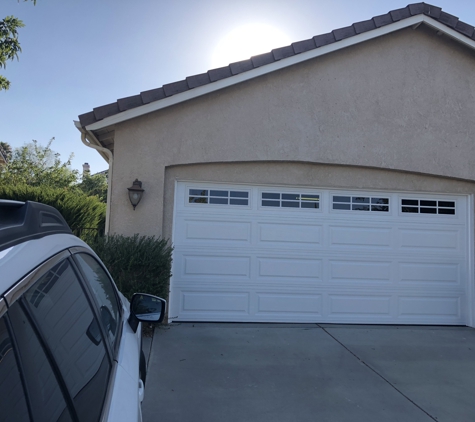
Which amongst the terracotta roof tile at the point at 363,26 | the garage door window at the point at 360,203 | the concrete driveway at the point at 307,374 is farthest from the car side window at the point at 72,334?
the terracotta roof tile at the point at 363,26

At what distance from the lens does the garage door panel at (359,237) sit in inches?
278

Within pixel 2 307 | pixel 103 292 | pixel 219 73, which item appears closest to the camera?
pixel 2 307

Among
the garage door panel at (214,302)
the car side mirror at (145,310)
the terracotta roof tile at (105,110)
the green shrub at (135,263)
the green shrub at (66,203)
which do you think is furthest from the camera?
the green shrub at (66,203)

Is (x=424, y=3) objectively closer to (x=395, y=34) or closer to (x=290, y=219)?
(x=395, y=34)

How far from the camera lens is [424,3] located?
23.3ft

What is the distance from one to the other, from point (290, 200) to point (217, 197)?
1225 mm

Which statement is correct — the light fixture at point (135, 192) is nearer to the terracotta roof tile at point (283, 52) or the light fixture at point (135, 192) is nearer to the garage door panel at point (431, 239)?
the terracotta roof tile at point (283, 52)

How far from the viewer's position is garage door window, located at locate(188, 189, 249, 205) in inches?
270

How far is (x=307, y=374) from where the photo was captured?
15.5 ft

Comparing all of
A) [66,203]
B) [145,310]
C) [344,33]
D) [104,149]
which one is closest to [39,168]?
[66,203]

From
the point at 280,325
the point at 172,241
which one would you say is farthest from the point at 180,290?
the point at 280,325

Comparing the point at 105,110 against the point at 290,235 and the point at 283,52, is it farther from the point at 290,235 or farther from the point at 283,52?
the point at 290,235

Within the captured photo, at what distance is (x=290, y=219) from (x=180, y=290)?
213 cm

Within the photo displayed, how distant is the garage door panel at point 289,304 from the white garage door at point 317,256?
0.02m
